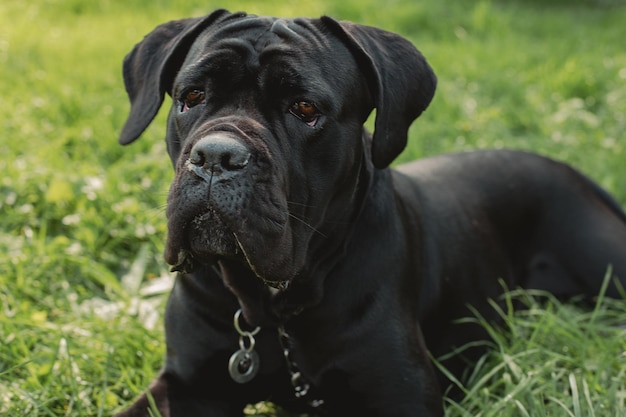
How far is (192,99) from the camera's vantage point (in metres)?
2.54

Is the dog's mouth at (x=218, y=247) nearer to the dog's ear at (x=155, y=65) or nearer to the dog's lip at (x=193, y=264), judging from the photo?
the dog's lip at (x=193, y=264)

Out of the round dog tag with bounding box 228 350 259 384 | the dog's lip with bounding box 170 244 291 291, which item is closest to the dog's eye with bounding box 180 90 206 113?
the dog's lip with bounding box 170 244 291 291

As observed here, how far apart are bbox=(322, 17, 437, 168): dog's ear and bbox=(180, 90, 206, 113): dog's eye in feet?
1.46

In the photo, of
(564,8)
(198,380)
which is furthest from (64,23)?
(198,380)

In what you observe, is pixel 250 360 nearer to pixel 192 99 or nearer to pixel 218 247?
pixel 218 247

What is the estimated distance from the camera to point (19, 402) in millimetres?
2822

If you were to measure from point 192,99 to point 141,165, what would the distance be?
204 cm

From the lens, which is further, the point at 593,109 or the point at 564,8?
the point at 564,8

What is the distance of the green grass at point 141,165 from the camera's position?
297 cm

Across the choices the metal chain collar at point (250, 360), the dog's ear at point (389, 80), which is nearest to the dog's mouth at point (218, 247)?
the metal chain collar at point (250, 360)

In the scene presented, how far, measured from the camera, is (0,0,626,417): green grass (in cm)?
297

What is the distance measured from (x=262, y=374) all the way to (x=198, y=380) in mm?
210

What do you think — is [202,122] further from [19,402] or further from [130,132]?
[19,402]

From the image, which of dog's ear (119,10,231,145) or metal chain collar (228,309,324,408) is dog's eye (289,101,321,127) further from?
metal chain collar (228,309,324,408)
